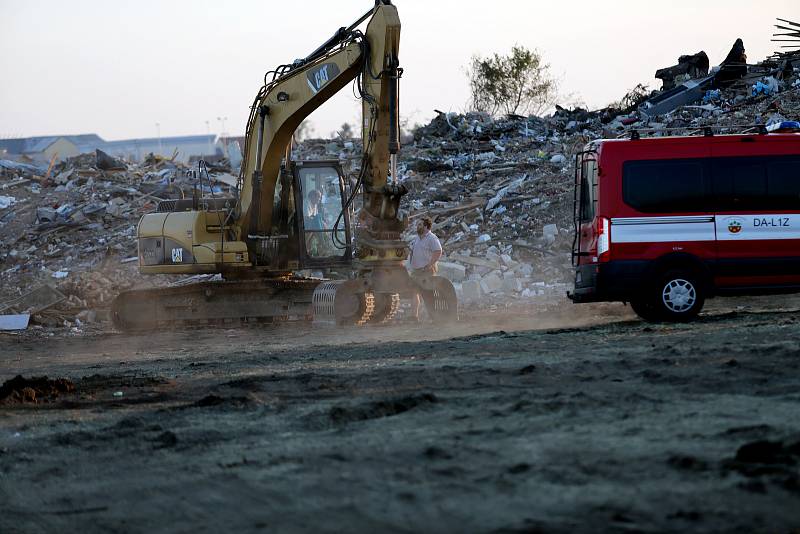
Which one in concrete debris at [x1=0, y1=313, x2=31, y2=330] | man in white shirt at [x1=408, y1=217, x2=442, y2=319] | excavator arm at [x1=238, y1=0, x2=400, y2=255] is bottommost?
concrete debris at [x1=0, y1=313, x2=31, y2=330]

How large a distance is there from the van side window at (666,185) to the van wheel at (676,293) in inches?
32.8

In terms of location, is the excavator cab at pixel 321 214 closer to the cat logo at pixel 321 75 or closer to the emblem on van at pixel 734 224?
the cat logo at pixel 321 75

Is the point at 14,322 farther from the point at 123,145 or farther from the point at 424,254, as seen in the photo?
the point at 123,145

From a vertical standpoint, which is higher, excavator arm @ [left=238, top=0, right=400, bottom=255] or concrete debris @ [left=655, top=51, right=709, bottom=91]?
concrete debris @ [left=655, top=51, right=709, bottom=91]

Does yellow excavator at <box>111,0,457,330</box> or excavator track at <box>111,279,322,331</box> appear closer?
yellow excavator at <box>111,0,457,330</box>

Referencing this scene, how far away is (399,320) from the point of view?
1986 centimetres

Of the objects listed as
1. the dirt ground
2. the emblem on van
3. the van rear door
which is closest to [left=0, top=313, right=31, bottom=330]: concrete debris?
the dirt ground

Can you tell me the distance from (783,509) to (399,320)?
14.8 metres

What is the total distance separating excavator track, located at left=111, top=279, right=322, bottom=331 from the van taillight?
617cm

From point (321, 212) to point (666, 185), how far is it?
672cm

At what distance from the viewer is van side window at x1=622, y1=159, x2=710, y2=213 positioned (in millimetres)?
14375

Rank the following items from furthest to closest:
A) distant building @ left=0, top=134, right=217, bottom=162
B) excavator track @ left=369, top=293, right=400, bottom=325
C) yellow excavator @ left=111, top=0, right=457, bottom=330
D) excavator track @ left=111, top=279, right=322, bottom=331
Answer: distant building @ left=0, top=134, right=217, bottom=162 → excavator track @ left=111, top=279, right=322, bottom=331 → excavator track @ left=369, top=293, right=400, bottom=325 → yellow excavator @ left=111, top=0, right=457, bottom=330

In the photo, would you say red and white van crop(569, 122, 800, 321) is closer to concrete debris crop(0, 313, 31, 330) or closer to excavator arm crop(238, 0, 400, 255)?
excavator arm crop(238, 0, 400, 255)

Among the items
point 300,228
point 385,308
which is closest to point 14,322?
point 300,228
